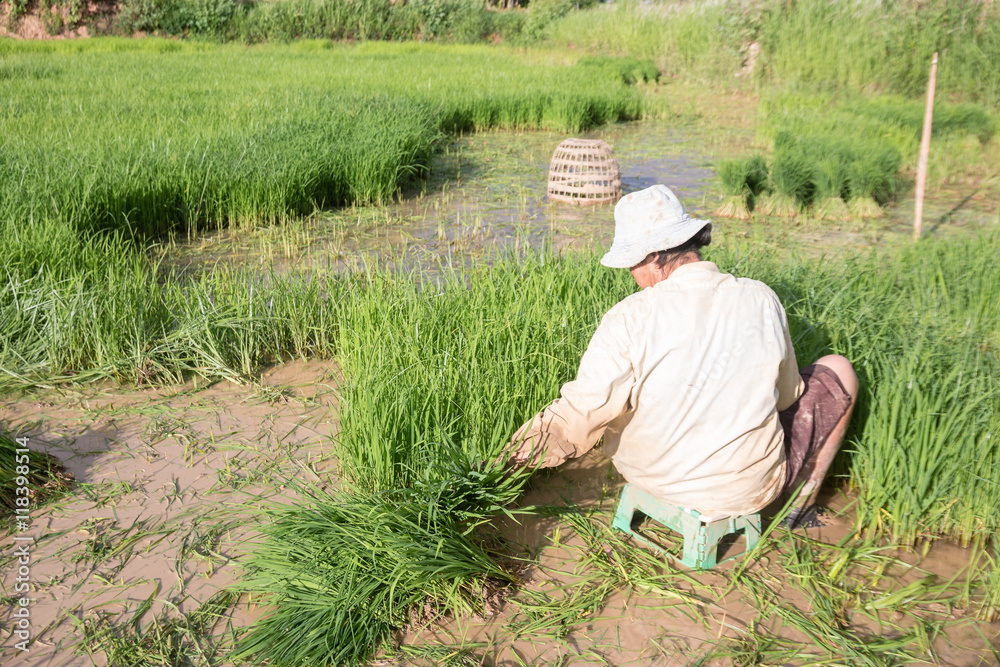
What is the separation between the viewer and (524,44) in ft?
73.1

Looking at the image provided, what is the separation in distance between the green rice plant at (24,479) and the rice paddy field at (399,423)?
1cm

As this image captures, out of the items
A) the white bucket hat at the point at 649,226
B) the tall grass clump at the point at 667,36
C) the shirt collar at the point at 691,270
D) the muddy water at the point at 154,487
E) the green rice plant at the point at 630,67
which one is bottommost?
the muddy water at the point at 154,487

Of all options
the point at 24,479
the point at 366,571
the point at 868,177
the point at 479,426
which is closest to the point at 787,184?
the point at 868,177

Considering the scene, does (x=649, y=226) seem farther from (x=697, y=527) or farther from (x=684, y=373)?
(x=697, y=527)

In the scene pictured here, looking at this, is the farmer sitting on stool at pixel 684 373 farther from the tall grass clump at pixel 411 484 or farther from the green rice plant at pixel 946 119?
the green rice plant at pixel 946 119

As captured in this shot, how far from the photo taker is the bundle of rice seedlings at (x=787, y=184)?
18.3 feet

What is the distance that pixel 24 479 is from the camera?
2354 mm

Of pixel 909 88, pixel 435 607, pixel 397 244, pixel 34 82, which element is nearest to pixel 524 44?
pixel 909 88

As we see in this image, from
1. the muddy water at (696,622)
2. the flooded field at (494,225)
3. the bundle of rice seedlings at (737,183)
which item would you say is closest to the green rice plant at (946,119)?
the flooded field at (494,225)

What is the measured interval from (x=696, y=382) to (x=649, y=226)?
1.37 ft

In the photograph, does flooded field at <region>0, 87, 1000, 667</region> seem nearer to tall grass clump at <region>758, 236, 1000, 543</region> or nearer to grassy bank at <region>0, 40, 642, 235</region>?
tall grass clump at <region>758, 236, 1000, 543</region>

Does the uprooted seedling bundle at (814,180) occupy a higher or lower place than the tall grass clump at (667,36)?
lower

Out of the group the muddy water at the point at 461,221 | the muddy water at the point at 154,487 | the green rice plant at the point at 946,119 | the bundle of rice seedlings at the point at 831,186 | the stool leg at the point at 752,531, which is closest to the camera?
the muddy water at the point at 154,487

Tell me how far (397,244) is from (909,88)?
7904 mm
